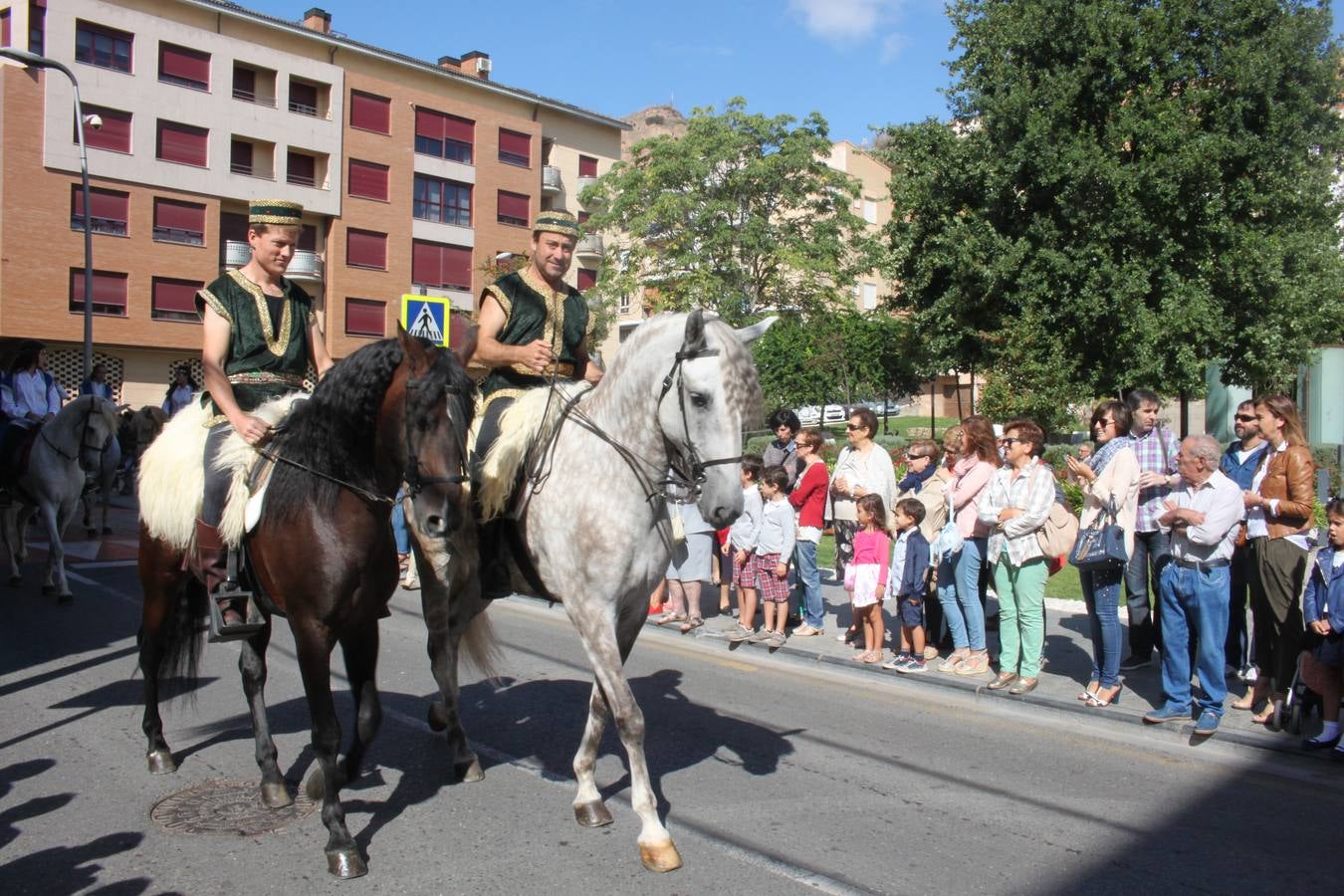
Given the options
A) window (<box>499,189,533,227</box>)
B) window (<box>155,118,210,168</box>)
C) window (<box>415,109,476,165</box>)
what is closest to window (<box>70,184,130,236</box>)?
window (<box>155,118,210,168</box>)

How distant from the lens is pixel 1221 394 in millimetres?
34562

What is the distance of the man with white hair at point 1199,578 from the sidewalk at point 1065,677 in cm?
24

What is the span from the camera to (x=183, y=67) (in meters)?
39.1

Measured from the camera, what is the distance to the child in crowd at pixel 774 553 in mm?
9797

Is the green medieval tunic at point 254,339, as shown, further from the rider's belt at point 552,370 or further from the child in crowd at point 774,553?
the child in crowd at point 774,553

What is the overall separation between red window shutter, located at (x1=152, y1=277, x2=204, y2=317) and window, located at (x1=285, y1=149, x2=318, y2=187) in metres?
6.23

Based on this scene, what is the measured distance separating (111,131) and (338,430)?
131 feet

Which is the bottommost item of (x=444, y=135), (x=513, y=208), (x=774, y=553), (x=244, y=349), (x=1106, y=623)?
(x=1106, y=623)

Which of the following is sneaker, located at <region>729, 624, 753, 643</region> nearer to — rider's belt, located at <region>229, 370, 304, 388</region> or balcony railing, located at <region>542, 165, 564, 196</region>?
rider's belt, located at <region>229, 370, 304, 388</region>

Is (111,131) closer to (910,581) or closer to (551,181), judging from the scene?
(551,181)

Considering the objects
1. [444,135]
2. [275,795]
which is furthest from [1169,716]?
[444,135]

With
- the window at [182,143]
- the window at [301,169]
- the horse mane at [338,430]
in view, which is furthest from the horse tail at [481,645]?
the window at [301,169]

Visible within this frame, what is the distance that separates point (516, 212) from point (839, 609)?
140ft

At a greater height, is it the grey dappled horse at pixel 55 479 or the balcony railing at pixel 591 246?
the balcony railing at pixel 591 246
